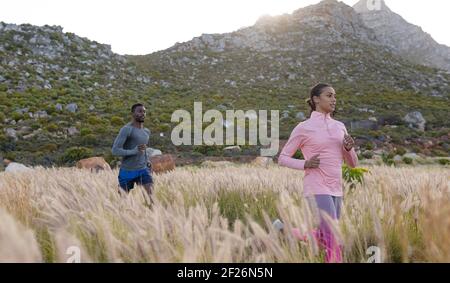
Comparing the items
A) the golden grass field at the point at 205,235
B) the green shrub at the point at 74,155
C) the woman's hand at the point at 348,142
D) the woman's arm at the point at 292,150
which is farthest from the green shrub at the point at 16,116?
the woman's hand at the point at 348,142

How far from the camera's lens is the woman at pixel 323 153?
363 centimetres

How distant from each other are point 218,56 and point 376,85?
23.0 metres

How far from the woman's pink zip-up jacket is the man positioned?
279cm

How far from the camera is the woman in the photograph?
363 centimetres

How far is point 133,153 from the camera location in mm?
6191

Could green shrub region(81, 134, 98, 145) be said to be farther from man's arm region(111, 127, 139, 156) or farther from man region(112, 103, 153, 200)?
man's arm region(111, 127, 139, 156)

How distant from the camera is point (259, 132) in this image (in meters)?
34.8

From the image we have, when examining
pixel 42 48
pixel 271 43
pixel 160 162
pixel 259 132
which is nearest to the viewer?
pixel 160 162

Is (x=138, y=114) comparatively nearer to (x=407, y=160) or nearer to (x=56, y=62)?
(x=407, y=160)

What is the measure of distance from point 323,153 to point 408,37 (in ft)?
489

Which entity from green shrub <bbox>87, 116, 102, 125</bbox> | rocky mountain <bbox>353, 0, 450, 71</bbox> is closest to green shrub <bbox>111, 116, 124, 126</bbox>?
green shrub <bbox>87, 116, 102, 125</bbox>

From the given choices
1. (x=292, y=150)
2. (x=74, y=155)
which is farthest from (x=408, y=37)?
(x=292, y=150)
